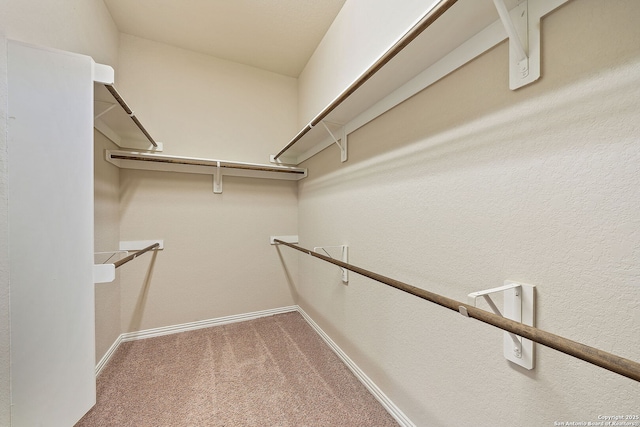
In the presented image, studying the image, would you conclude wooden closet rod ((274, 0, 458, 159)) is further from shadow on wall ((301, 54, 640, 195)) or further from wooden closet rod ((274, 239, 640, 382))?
wooden closet rod ((274, 239, 640, 382))

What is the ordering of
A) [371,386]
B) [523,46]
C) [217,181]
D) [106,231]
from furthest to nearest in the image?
1. [217,181]
2. [106,231]
3. [371,386]
4. [523,46]

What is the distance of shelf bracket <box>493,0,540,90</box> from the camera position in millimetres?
632

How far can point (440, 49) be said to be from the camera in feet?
2.80

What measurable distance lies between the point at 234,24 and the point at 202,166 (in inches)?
45.2

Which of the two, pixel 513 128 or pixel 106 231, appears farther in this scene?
pixel 106 231

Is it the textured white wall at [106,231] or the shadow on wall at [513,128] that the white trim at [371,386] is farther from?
the textured white wall at [106,231]

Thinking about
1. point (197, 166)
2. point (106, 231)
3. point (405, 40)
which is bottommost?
point (106, 231)

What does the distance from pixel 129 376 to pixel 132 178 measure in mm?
1448

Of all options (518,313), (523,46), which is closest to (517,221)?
(518,313)

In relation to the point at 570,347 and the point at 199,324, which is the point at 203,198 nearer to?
the point at 199,324

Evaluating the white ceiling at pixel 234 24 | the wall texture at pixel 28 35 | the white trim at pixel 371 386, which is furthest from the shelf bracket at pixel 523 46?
the wall texture at pixel 28 35

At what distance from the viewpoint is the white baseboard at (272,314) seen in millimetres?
1157

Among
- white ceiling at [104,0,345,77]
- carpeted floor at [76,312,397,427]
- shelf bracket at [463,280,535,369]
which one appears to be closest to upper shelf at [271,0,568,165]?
shelf bracket at [463,280,535,369]

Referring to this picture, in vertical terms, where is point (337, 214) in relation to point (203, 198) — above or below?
below
